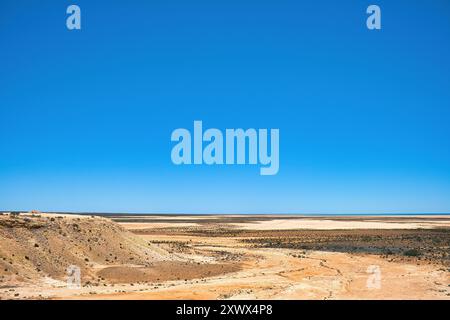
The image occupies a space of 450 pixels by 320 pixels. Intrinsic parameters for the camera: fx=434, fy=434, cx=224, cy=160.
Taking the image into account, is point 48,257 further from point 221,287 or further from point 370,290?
point 370,290

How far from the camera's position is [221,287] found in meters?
A: 23.2

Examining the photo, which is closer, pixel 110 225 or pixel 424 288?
pixel 424 288

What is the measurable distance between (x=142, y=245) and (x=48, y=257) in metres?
9.57

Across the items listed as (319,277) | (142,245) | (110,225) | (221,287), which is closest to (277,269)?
(319,277)

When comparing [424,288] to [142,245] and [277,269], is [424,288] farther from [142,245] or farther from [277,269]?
[142,245]

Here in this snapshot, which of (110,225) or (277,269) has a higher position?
(110,225)
